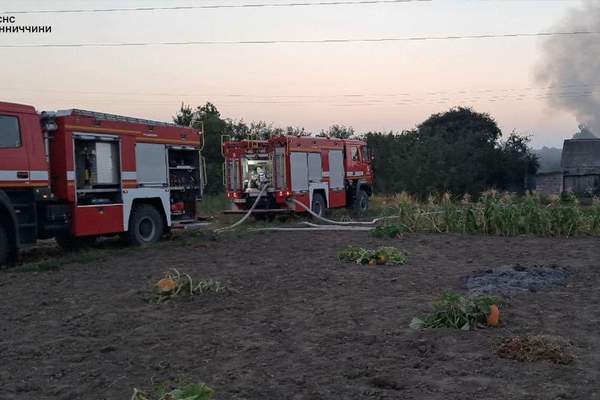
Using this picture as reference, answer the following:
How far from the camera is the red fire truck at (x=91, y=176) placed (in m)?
11.9

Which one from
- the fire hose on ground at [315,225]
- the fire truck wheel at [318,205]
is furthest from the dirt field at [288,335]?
the fire truck wheel at [318,205]

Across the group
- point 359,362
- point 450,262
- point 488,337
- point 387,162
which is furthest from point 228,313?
point 387,162

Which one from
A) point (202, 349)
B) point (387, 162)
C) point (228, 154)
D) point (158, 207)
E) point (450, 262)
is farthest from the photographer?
point (387, 162)

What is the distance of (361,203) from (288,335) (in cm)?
1937

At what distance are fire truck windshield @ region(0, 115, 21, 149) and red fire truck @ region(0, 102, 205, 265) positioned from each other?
0.06ft

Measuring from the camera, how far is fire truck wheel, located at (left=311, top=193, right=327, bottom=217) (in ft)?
74.5

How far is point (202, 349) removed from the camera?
19.7ft

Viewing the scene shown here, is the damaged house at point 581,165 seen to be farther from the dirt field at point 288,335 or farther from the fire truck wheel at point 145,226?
the dirt field at point 288,335

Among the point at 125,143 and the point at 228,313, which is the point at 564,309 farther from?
the point at 125,143

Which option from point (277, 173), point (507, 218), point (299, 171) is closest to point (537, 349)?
point (507, 218)

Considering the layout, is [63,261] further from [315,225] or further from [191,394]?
[191,394]

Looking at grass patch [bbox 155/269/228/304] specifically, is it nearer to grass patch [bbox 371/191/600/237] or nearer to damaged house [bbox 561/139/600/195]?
grass patch [bbox 371/191/600/237]

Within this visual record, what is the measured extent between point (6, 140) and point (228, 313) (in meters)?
6.45

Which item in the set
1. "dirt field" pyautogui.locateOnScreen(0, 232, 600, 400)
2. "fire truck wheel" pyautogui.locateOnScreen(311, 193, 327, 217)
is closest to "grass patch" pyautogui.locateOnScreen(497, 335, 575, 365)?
"dirt field" pyautogui.locateOnScreen(0, 232, 600, 400)
